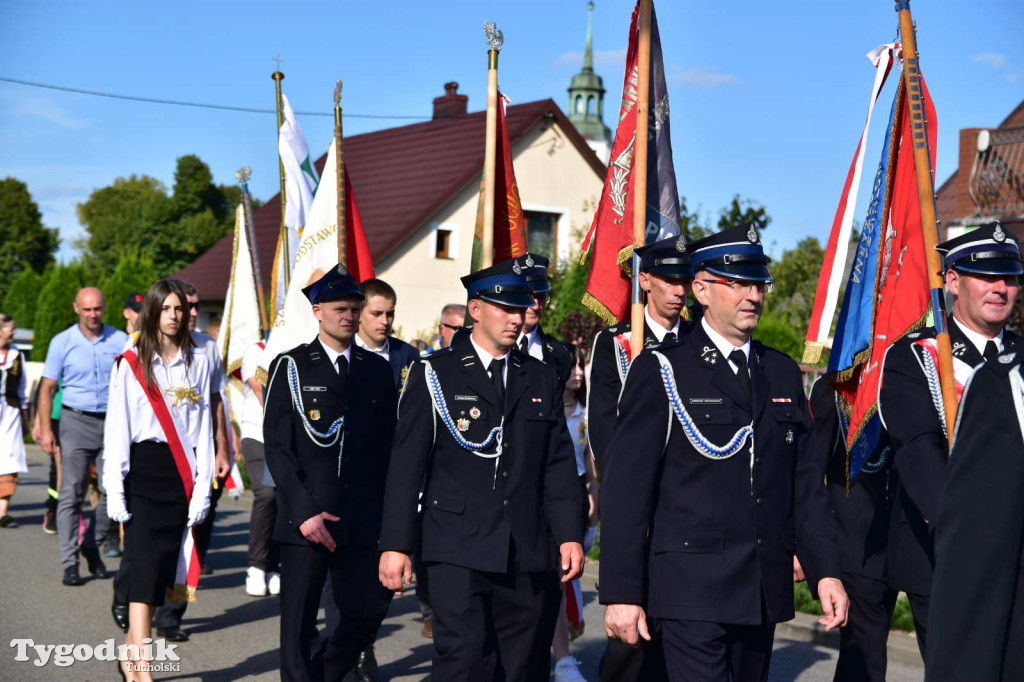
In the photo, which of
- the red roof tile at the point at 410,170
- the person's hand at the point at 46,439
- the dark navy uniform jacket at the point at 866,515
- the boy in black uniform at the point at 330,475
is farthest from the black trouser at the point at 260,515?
the red roof tile at the point at 410,170

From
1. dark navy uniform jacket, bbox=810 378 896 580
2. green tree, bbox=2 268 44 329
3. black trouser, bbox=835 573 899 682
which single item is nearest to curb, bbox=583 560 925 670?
black trouser, bbox=835 573 899 682

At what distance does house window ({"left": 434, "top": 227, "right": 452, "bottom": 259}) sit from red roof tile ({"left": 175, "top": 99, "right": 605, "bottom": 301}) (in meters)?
0.93

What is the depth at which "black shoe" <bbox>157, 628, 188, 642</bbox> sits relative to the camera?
8.26m

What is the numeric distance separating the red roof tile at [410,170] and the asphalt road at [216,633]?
62.5 ft

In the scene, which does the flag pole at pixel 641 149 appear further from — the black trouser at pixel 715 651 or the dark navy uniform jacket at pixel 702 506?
the black trouser at pixel 715 651

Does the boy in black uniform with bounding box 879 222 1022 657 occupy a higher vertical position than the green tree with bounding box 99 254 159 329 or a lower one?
lower

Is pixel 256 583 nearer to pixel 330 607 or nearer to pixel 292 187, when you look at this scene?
pixel 292 187

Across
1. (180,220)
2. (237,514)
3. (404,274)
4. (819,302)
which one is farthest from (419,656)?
(180,220)

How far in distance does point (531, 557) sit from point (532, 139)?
26.5 m

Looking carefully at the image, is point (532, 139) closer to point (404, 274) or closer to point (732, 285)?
point (404, 274)

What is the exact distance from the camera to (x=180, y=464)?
693 centimetres

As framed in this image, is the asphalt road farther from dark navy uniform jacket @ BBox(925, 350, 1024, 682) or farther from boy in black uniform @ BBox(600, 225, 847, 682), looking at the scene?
dark navy uniform jacket @ BBox(925, 350, 1024, 682)

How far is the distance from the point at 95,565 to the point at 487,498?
6.08 metres

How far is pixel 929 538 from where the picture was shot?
5.12 m
